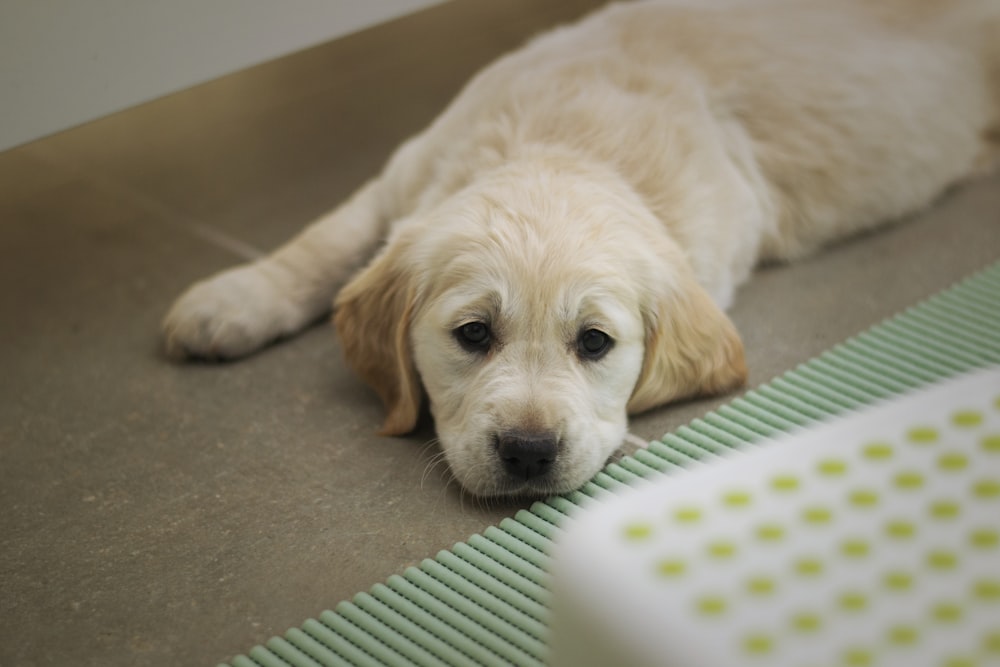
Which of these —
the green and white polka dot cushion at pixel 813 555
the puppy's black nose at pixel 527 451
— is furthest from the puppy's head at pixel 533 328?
the green and white polka dot cushion at pixel 813 555

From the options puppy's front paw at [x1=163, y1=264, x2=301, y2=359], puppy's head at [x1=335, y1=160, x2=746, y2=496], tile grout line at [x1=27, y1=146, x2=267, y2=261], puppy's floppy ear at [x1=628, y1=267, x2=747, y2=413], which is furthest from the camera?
tile grout line at [x1=27, y1=146, x2=267, y2=261]

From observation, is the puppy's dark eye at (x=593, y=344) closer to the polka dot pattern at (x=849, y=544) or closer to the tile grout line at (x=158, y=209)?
the polka dot pattern at (x=849, y=544)

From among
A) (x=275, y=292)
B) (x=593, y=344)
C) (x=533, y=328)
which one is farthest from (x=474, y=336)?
(x=275, y=292)

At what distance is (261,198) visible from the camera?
3.72 m

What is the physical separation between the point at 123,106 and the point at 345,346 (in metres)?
0.80

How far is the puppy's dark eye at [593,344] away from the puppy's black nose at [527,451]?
228mm

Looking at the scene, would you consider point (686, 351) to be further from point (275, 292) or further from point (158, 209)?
point (158, 209)

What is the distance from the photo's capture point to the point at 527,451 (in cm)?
215

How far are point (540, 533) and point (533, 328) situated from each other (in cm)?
42

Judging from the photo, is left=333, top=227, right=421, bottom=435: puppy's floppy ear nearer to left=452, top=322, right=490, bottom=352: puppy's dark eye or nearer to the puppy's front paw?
left=452, top=322, right=490, bottom=352: puppy's dark eye

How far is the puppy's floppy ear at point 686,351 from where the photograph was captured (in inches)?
94.8

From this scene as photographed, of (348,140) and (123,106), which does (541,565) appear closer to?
(123,106)

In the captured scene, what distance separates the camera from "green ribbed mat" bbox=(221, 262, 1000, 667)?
1.85 m

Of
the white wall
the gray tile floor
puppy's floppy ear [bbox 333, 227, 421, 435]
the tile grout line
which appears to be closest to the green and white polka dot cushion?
the gray tile floor
